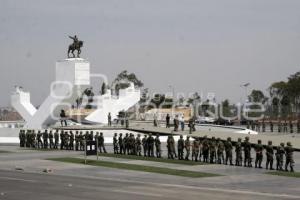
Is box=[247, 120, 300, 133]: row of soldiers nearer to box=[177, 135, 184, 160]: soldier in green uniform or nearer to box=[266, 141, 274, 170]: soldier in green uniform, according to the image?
box=[177, 135, 184, 160]: soldier in green uniform

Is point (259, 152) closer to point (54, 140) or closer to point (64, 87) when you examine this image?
point (54, 140)

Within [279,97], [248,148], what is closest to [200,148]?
[248,148]

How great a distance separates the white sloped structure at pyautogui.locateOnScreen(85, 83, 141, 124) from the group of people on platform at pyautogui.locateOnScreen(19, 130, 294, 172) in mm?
23936

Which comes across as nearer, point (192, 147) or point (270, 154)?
point (270, 154)

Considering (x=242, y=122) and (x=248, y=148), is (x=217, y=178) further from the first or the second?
(x=242, y=122)

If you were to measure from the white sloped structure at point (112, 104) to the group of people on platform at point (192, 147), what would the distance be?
23936 mm

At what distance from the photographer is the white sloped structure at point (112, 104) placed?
66981 millimetres

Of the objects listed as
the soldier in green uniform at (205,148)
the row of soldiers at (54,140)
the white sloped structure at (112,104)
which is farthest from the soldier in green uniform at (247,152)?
the white sloped structure at (112,104)

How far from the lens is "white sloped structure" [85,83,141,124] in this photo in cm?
6698

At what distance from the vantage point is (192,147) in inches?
1190

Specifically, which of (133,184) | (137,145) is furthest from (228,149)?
(133,184)

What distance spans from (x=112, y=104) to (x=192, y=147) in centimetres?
3812

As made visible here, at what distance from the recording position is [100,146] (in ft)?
117

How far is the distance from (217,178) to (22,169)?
8.47 metres
